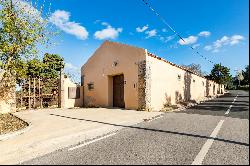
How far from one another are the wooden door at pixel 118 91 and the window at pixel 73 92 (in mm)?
3754

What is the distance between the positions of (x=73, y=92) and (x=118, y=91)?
434 centimetres

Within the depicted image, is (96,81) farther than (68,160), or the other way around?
(96,81)

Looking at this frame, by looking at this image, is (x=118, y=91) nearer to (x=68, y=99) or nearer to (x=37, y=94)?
(x=68, y=99)

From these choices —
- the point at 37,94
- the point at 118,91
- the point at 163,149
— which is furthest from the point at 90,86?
the point at 163,149

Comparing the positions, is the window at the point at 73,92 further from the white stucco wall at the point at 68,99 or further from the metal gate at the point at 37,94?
the metal gate at the point at 37,94

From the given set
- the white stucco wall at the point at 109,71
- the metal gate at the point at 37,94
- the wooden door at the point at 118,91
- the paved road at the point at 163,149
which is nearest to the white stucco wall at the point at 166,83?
the white stucco wall at the point at 109,71

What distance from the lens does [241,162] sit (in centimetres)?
449

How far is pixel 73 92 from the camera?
2038 cm

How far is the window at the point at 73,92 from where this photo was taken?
20059 mm

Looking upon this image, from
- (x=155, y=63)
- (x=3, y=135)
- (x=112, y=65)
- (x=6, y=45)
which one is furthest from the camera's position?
(x=112, y=65)

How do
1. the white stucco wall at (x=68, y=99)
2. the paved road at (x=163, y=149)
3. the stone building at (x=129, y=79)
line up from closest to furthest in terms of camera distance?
the paved road at (x=163, y=149) → the stone building at (x=129, y=79) → the white stucco wall at (x=68, y=99)

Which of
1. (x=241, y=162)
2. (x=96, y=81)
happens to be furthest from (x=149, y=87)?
(x=241, y=162)

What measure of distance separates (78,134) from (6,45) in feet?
16.5

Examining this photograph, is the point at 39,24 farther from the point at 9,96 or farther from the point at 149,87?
the point at 149,87
